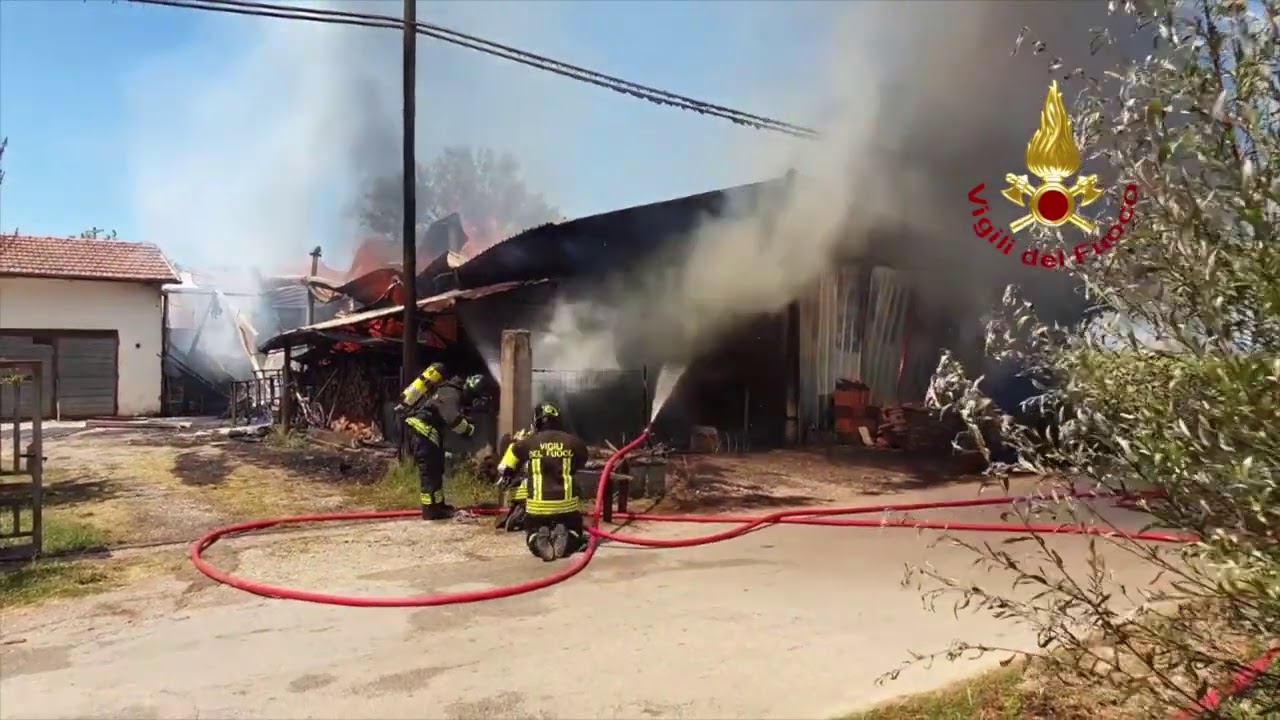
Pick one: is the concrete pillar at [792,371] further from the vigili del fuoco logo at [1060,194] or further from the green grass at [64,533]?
the green grass at [64,533]

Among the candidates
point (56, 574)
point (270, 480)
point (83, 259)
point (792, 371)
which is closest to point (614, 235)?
point (792, 371)

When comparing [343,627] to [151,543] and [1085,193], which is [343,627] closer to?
[151,543]

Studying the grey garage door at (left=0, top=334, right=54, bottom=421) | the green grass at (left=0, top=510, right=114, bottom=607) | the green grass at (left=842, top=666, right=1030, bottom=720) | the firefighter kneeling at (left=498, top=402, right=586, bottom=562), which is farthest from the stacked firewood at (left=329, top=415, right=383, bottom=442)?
the green grass at (left=842, top=666, right=1030, bottom=720)

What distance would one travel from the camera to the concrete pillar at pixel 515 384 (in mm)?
8859

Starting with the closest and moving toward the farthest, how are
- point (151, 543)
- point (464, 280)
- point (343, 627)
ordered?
point (343, 627) → point (151, 543) → point (464, 280)

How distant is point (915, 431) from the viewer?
1420 cm

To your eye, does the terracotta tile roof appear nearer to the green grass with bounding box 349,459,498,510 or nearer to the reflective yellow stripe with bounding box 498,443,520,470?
the green grass with bounding box 349,459,498,510

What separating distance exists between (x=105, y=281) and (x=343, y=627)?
19180 millimetres

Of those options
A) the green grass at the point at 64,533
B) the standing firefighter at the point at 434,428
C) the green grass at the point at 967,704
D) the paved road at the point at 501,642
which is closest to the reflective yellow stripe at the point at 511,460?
the paved road at the point at 501,642

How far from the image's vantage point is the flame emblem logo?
Answer: 8.79 ft

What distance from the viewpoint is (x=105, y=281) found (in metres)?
20.5

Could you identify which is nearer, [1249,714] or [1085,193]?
[1249,714]

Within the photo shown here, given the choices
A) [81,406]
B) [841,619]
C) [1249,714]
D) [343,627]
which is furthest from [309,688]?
[81,406]

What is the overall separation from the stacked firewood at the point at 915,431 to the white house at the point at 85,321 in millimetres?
16980
